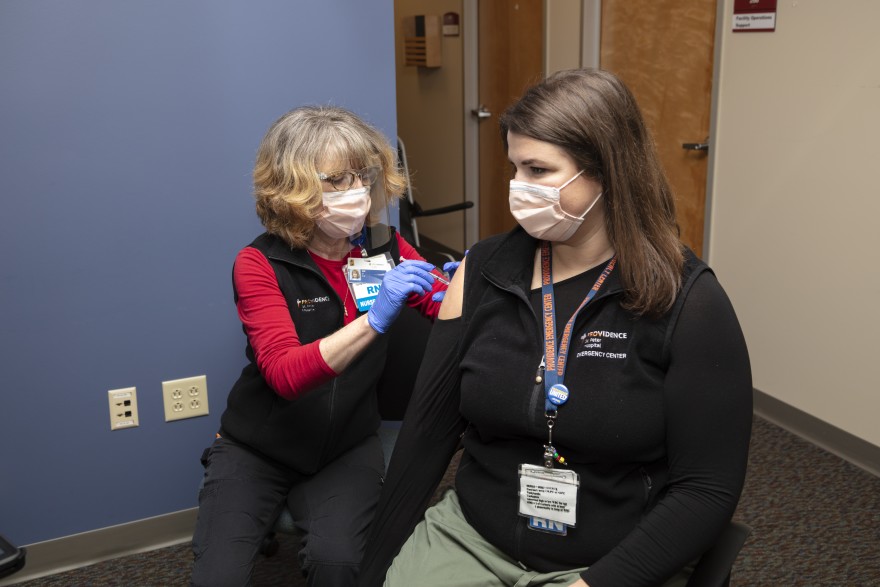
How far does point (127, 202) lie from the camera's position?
221cm

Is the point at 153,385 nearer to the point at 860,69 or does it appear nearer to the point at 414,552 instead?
the point at 414,552

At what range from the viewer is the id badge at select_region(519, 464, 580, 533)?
1354 mm

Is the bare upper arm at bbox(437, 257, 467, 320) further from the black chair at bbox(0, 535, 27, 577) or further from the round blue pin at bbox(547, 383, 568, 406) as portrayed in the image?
the black chair at bbox(0, 535, 27, 577)

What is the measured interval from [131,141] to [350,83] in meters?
0.62

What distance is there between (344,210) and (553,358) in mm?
656

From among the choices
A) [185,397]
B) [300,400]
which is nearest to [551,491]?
[300,400]

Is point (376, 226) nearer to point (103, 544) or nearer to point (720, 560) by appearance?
point (720, 560)

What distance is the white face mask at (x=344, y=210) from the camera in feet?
5.91

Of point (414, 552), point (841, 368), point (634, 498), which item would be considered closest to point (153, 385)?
point (414, 552)

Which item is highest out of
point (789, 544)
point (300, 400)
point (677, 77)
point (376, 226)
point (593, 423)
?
point (677, 77)

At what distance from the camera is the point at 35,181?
2.11m

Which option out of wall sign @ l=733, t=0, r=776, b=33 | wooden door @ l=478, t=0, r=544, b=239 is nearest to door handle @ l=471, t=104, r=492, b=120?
wooden door @ l=478, t=0, r=544, b=239

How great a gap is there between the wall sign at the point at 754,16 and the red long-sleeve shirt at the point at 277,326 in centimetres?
206

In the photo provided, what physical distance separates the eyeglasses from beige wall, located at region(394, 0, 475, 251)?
377 cm
